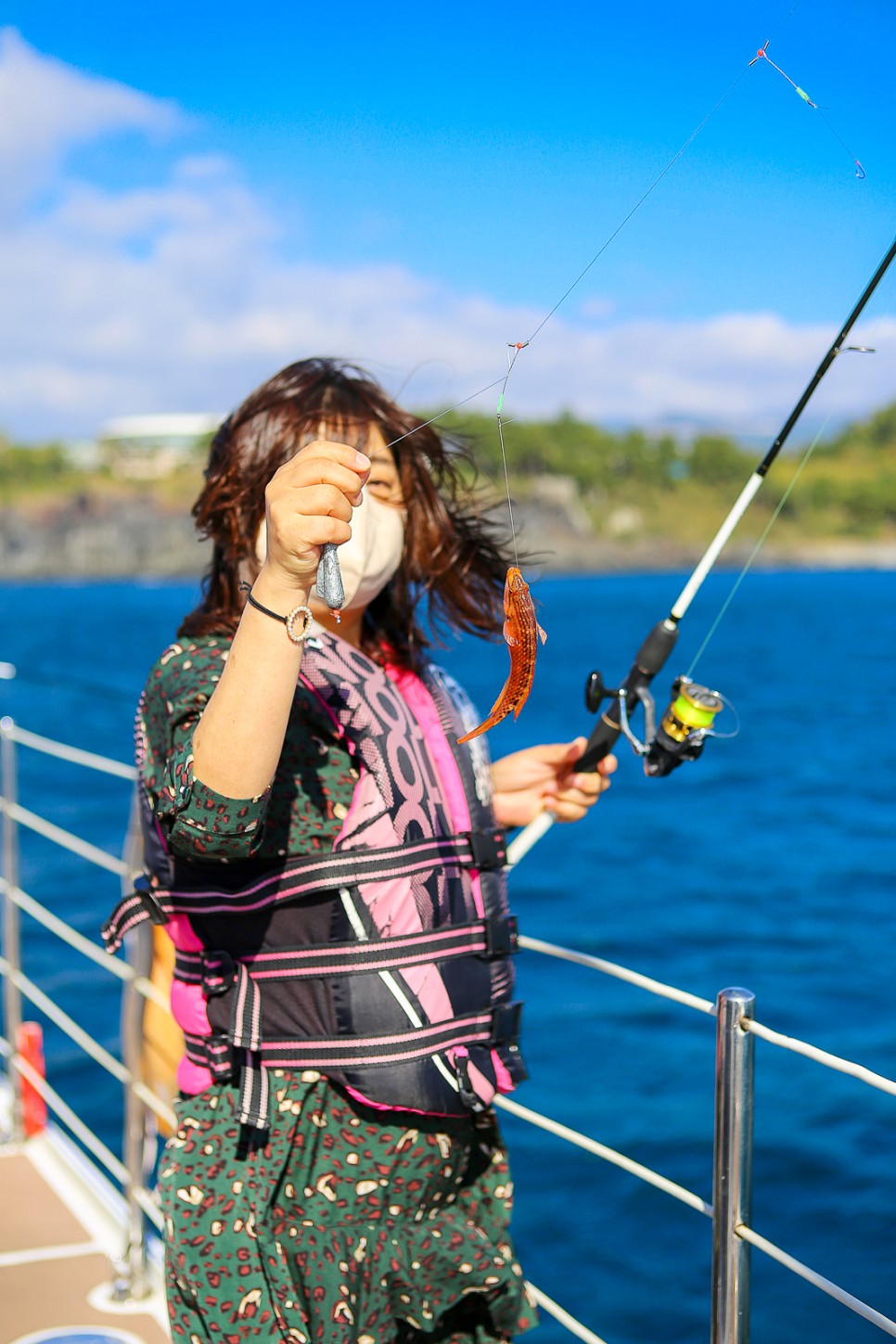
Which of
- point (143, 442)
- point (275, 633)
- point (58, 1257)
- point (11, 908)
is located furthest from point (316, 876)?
point (143, 442)

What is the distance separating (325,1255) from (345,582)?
2.61 ft

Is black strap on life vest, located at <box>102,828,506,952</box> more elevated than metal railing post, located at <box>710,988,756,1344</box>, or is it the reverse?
black strap on life vest, located at <box>102,828,506,952</box>

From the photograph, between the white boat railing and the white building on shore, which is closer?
the white boat railing

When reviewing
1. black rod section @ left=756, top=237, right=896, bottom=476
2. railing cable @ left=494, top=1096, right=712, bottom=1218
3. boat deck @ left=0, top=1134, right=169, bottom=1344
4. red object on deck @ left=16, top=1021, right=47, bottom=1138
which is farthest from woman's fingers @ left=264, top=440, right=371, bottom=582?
red object on deck @ left=16, top=1021, right=47, bottom=1138

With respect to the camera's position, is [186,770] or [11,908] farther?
[11,908]

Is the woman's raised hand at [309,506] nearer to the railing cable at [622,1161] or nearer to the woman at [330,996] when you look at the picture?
the woman at [330,996]

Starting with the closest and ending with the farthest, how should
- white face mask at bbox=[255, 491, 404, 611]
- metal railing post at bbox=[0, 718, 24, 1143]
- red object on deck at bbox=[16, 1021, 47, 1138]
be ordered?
white face mask at bbox=[255, 491, 404, 611] < metal railing post at bbox=[0, 718, 24, 1143] < red object on deck at bbox=[16, 1021, 47, 1138]

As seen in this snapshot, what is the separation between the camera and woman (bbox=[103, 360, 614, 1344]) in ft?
4.93

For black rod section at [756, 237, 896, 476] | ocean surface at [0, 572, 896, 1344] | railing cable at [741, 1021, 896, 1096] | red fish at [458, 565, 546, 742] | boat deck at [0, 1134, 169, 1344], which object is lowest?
ocean surface at [0, 572, 896, 1344]

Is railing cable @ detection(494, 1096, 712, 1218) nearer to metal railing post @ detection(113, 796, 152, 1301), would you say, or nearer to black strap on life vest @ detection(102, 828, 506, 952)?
black strap on life vest @ detection(102, 828, 506, 952)

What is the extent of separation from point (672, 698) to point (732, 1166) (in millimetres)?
650

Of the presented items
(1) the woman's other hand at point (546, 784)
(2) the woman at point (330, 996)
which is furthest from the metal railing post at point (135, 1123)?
(2) the woman at point (330, 996)

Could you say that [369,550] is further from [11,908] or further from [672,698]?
[11,908]

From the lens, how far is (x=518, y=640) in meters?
1.35
